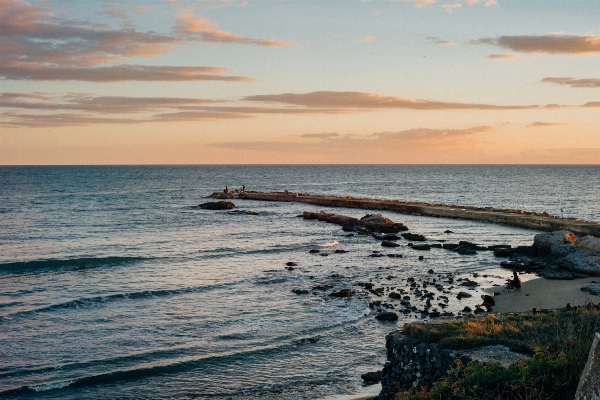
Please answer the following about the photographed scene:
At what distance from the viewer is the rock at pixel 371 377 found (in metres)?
18.7

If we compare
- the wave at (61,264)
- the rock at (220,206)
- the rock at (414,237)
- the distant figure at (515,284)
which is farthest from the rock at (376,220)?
the distant figure at (515,284)

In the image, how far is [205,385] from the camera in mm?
18812

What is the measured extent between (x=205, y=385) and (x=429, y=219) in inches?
2099

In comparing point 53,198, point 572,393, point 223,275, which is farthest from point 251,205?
point 572,393

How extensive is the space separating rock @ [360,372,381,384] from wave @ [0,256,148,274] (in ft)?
89.8

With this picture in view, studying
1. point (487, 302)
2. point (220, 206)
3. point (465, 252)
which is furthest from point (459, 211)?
point (487, 302)

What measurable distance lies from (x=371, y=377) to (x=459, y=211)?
52.9 m

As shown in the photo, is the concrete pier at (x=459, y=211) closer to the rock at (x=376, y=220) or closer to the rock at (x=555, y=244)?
the rock at (x=555, y=244)

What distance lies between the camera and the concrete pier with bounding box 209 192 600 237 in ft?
172

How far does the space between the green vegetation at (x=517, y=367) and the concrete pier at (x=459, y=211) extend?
3841 cm

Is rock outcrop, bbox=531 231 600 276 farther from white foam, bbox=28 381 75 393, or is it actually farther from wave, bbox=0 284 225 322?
white foam, bbox=28 381 75 393

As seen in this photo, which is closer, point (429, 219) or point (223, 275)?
point (223, 275)

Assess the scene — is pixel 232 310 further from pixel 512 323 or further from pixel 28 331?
pixel 512 323

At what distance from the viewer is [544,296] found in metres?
28.3
